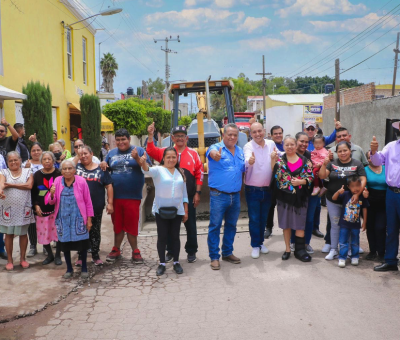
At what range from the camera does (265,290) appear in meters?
4.98

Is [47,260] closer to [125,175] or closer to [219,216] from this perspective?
[125,175]

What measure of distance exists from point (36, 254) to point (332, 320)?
4.59 m

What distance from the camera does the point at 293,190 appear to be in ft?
19.7

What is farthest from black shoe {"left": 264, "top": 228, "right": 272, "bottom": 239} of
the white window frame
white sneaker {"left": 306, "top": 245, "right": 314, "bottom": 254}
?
the white window frame

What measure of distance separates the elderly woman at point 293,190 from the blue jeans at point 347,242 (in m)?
0.47

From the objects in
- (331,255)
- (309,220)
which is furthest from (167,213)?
(331,255)

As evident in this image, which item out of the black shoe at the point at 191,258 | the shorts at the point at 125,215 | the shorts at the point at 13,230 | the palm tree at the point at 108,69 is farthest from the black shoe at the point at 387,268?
the palm tree at the point at 108,69

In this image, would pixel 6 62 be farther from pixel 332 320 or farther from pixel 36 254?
pixel 332 320

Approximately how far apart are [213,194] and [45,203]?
7.85 feet

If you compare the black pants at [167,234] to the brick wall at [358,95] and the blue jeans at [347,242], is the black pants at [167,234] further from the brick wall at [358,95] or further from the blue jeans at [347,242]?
the brick wall at [358,95]

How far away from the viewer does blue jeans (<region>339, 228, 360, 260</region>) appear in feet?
19.2

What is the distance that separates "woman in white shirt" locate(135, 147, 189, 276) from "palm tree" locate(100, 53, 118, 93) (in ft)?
151

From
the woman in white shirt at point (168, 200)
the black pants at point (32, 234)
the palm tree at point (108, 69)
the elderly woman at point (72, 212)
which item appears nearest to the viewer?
A: the elderly woman at point (72, 212)

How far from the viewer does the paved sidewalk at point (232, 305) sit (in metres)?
3.96
